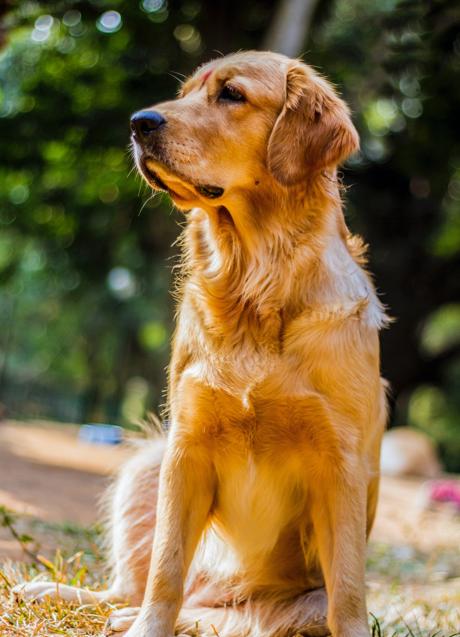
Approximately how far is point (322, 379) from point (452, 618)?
76.9 inches

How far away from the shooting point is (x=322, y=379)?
2.68 m

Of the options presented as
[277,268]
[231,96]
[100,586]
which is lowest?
[100,586]

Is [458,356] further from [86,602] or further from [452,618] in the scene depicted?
[86,602]

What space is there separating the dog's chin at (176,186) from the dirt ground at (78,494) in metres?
1.52

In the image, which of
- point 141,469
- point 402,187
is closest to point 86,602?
point 141,469

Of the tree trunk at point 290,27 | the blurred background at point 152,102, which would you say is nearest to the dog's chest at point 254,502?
the blurred background at point 152,102

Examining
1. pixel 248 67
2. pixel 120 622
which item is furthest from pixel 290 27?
pixel 120 622

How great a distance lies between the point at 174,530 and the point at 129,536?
708 millimetres

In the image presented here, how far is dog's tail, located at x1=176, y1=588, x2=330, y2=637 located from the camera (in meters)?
2.93

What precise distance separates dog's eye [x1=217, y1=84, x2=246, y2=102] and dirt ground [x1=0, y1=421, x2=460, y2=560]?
1.83 meters

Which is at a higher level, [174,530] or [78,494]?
[174,530]

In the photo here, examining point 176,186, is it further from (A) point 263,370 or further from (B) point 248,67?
(A) point 263,370

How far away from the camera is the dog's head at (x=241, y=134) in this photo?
2754mm

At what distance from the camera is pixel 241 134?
289 cm
